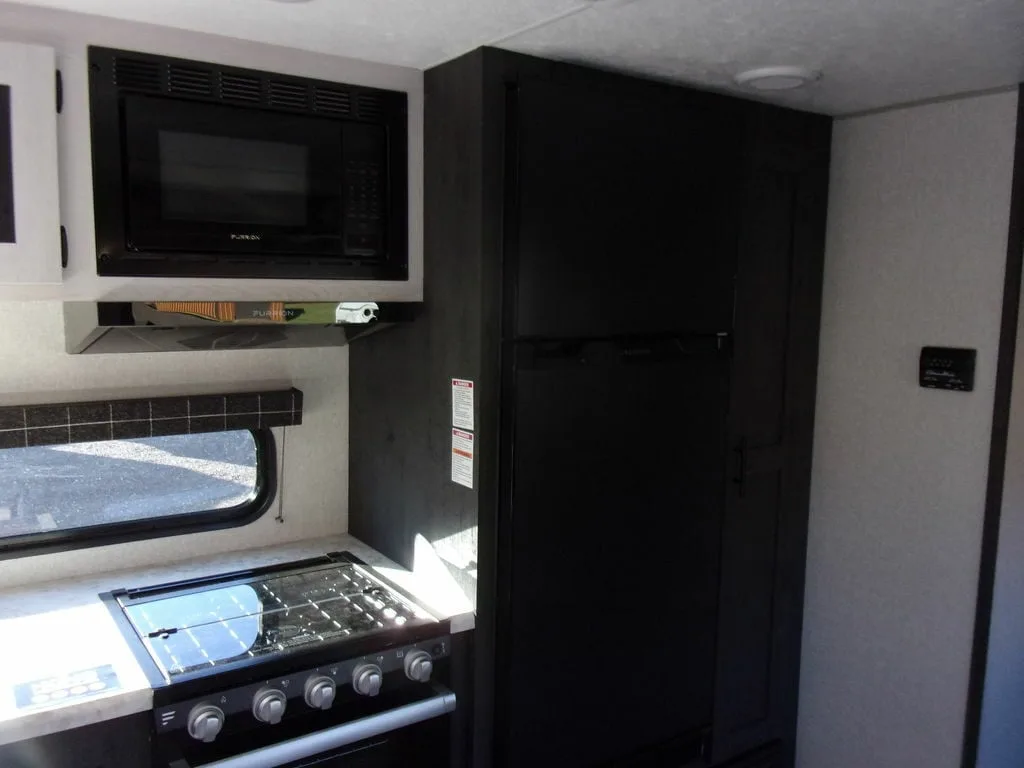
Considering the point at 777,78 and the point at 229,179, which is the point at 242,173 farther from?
the point at 777,78

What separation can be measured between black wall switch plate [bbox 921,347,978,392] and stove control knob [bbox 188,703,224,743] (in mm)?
1925

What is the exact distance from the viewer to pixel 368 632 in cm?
179

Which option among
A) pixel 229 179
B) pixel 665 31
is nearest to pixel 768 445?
pixel 665 31

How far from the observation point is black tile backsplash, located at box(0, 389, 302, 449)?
1893 mm

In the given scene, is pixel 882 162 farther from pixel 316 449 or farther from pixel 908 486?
pixel 316 449

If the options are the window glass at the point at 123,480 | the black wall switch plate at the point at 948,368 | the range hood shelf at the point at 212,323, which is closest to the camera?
the range hood shelf at the point at 212,323

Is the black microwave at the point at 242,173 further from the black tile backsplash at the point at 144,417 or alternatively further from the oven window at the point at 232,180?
the black tile backsplash at the point at 144,417

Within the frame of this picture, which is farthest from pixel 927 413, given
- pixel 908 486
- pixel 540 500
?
pixel 540 500

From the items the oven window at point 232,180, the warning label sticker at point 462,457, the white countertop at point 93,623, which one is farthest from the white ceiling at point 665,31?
the white countertop at point 93,623

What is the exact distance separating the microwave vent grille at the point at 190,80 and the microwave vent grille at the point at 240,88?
0.09 feet

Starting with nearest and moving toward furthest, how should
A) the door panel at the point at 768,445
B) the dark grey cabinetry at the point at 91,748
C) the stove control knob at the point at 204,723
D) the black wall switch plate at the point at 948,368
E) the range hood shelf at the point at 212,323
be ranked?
the dark grey cabinetry at the point at 91,748 → the stove control knob at the point at 204,723 → the range hood shelf at the point at 212,323 → the black wall switch plate at the point at 948,368 → the door panel at the point at 768,445

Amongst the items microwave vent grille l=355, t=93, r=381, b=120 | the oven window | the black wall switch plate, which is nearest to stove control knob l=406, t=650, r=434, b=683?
the oven window

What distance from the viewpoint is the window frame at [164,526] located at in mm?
1999

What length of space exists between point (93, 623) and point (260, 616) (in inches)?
13.4
